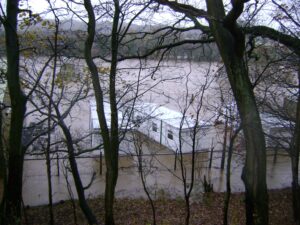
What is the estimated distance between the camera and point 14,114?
31.5ft

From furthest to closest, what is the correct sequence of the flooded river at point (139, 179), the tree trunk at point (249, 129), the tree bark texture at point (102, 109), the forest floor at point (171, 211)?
the flooded river at point (139, 179) → the forest floor at point (171, 211) → the tree bark texture at point (102, 109) → the tree trunk at point (249, 129)

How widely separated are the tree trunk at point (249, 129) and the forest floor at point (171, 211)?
3.20m

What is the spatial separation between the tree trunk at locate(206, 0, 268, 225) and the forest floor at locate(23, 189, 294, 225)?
3.20 metres

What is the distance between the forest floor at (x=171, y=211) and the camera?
1077 cm

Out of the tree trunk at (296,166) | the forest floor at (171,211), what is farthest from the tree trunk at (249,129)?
the forest floor at (171,211)

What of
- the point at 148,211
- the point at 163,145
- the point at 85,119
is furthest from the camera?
the point at 85,119

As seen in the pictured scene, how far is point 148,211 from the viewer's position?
12273mm

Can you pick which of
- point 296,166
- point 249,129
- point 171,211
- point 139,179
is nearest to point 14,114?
point 171,211

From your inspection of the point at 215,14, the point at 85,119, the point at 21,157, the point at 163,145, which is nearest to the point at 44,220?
the point at 21,157

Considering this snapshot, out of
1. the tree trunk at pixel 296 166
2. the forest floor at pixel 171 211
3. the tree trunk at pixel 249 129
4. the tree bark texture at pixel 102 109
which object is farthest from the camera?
the forest floor at pixel 171 211

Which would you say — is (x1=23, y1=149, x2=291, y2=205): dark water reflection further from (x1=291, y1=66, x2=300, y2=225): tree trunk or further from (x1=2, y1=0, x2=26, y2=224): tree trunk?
(x1=2, y1=0, x2=26, y2=224): tree trunk

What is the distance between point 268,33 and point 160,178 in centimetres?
949

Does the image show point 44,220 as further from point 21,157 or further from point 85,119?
point 85,119

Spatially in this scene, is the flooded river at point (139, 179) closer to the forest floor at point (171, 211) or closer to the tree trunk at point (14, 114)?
the forest floor at point (171, 211)
